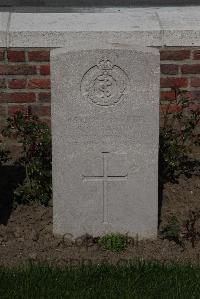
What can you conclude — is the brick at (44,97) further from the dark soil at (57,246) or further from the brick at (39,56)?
the dark soil at (57,246)

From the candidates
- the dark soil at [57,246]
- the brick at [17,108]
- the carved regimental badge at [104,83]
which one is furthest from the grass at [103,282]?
the brick at [17,108]

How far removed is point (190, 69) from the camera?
20.5 feet

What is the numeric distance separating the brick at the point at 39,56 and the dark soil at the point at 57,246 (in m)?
Answer: 1.26

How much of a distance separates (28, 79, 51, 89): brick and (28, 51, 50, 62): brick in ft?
0.56

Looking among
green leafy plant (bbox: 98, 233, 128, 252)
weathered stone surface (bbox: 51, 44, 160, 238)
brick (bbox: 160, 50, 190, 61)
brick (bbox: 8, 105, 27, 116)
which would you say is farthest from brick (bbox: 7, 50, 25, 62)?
green leafy plant (bbox: 98, 233, 128, 252)

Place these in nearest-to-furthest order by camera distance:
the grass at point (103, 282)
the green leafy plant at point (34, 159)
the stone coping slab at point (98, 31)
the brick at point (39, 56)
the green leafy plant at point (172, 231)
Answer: the grass at point (103, 282) → the green leafy plant at point (172, 231) → the green leafy plant at point (34, 159) → the stone coping slab at point (98, 31) → the brick at point (39, 56)

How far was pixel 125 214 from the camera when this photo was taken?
5039mm

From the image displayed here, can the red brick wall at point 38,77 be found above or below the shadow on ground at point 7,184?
above

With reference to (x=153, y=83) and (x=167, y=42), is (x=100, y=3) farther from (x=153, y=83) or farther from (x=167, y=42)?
(x=153, y=83)

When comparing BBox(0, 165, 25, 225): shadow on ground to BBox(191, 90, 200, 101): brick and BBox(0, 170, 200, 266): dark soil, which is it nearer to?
BBox(0, 170, 200, 266): dark soil

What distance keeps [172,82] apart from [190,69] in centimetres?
17

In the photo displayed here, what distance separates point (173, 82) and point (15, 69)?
120 cm

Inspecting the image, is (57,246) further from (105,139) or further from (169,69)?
(169,69)

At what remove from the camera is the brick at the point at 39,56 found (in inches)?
242
